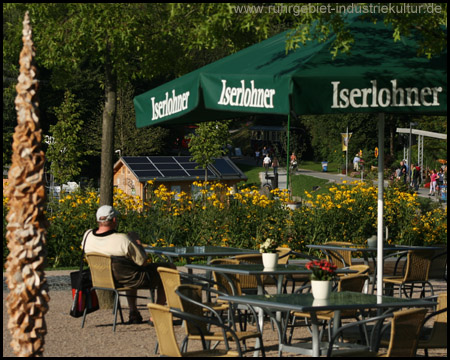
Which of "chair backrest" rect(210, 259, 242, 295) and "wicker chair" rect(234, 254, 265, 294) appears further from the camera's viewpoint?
"wicker chair" rect(234, 254, 265, 294)

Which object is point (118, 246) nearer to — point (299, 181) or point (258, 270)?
point (258, 270)

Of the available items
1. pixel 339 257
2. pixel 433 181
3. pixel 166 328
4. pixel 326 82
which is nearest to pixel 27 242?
pixel 166 328

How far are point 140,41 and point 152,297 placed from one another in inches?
139

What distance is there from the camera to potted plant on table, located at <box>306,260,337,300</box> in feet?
21.1

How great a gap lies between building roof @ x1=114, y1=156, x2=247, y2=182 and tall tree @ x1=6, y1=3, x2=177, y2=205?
17474 mm

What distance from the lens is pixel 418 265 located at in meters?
10.4

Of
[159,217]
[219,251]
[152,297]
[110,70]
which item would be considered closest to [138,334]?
[152,297]

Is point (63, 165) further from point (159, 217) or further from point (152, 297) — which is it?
point (152, 297)

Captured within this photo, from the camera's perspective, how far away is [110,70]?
1203 cm

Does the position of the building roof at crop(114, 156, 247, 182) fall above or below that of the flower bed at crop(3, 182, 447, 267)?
above

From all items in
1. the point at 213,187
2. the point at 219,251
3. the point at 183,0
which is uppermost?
the point at 183,0

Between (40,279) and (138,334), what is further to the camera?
(138,334)

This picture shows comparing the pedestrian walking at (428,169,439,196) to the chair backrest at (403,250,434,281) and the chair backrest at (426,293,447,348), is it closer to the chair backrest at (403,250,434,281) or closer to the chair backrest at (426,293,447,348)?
the chair backrest at (403,250,434,281)

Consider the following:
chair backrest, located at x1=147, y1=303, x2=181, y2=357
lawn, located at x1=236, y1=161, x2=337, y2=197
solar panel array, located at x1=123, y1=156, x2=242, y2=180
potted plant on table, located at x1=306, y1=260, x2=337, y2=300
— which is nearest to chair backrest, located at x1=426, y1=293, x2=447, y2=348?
potted plant on table, located at x1=306, y1=260, x2=337, y2=300
